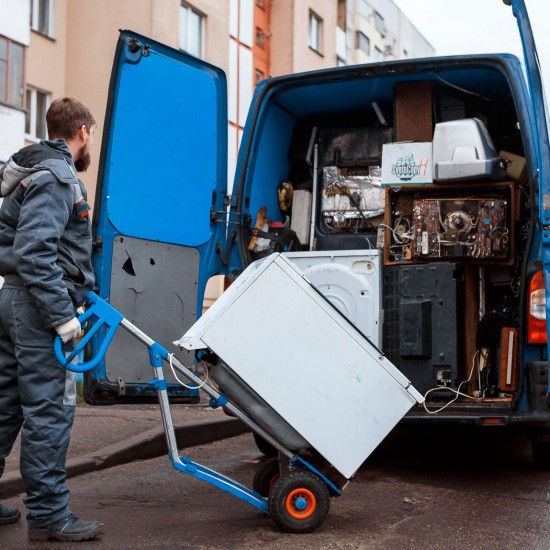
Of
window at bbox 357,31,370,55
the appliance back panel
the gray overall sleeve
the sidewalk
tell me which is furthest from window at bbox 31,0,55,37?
the gray overall sleeve

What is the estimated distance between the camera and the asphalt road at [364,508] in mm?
3824

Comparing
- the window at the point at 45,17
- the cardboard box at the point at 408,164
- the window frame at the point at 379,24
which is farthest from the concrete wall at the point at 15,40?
the window frame at the point at 379,24

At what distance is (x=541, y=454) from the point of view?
5.48 meters

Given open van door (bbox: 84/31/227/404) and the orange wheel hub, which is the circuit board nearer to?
open van door (bbox: 84/31/227/404)

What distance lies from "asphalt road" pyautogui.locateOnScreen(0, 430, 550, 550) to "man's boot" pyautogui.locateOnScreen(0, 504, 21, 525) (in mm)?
43

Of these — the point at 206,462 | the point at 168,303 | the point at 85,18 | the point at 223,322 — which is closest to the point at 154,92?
the point at 168,303

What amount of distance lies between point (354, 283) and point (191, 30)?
721 inches

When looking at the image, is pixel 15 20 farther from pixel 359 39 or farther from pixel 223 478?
pixel 359 39

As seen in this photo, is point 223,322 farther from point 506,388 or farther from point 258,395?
point 506,388

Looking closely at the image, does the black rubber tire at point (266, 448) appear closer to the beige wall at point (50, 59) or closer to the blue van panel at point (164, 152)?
the blue van panel at point (164, 152)

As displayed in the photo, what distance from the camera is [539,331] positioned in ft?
15.9

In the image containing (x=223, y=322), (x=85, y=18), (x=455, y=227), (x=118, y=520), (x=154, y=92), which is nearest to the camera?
(x=223, y=322)

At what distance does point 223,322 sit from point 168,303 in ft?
4.80

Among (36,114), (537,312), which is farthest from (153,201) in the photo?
(36,114)
